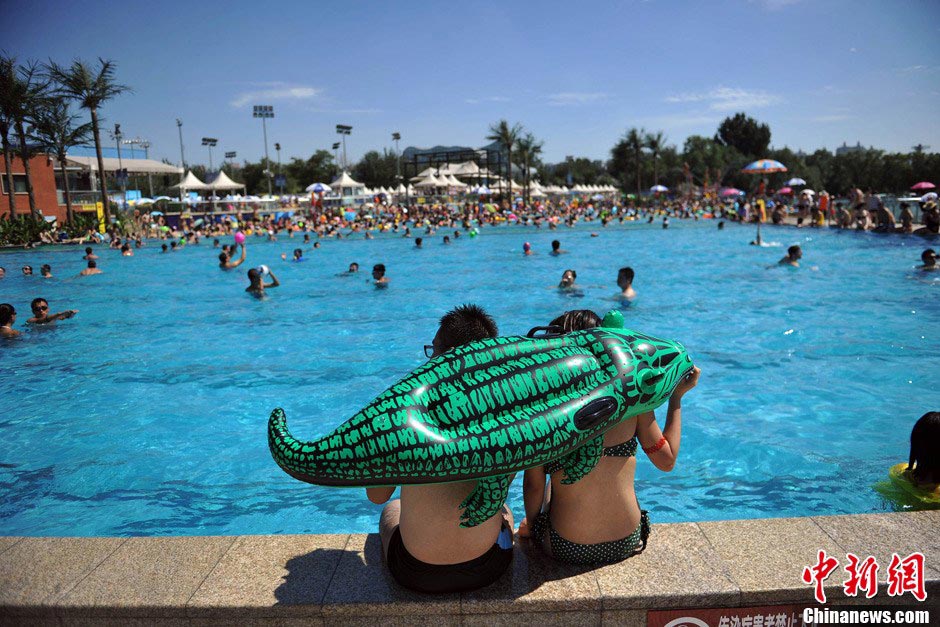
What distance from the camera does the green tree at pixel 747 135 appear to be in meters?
88.9

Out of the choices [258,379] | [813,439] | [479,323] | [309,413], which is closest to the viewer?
[479,323]

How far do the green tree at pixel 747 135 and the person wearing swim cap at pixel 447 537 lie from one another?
95358 mm

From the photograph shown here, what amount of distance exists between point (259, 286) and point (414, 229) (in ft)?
70.7

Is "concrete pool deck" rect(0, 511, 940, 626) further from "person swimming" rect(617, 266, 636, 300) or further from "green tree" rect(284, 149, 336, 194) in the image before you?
"green tree" rect(284, 149, 336, 194)

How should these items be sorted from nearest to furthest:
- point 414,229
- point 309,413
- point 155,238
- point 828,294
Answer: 1. point 309,413
2. point 828,294
3. point 155,238
4. point 414,229

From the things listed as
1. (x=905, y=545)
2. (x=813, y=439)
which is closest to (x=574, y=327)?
(x=905, y=545)

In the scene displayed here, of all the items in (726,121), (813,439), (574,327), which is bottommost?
(813,439)

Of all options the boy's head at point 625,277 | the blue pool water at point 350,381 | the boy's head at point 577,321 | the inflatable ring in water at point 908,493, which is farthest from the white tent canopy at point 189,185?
the inflatable ring in water at point 908,493

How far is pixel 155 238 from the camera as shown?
1281 inches

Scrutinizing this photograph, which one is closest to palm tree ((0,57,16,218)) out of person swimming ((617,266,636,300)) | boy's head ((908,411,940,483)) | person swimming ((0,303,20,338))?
person swimming ((0,303,20,338))

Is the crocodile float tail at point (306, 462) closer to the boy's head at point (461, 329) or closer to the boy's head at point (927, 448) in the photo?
the boy's head at point (461, 329)

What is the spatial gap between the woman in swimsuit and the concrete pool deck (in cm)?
8

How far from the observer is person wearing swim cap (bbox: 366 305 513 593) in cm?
224

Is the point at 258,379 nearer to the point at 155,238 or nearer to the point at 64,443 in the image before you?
the point at 64,443
